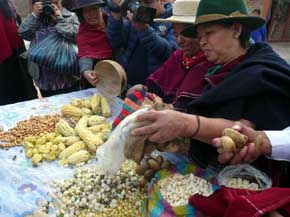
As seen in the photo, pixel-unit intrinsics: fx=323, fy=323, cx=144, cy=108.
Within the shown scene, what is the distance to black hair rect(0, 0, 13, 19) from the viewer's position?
9.01 ft

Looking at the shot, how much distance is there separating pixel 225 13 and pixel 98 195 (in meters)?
0.94

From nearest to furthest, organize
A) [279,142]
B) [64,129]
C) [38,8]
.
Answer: [279,142], [64,129], [38,8]

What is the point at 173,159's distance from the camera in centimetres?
154

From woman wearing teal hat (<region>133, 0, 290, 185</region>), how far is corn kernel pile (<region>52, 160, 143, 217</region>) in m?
0.33

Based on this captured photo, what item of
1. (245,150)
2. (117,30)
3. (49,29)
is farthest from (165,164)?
(49,29)

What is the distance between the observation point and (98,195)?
56.1 inches

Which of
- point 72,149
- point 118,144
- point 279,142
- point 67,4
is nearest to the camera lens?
point 279,142

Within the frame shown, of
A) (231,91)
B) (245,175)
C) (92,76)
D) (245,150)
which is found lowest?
(92,76)

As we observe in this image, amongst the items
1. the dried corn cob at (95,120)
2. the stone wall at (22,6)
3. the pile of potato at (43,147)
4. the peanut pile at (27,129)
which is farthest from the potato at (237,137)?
the stone wall at (22,6)

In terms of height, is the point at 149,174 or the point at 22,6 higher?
the point at 149,174

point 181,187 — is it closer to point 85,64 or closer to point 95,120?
point 95,120

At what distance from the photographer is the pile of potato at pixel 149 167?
4.62ft

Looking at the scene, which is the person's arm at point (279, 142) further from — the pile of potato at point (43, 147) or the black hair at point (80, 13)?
the black hair at point (80, 13)

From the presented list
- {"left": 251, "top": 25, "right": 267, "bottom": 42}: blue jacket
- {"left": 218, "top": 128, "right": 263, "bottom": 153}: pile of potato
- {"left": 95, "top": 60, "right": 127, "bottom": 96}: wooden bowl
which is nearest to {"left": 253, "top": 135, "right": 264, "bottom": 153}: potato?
{"left": 218, "top": 128, "right": 263, "bottom": 153}: pile of potato
